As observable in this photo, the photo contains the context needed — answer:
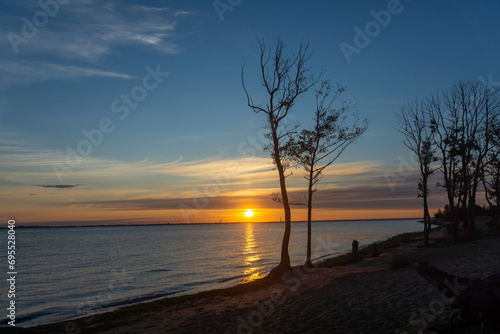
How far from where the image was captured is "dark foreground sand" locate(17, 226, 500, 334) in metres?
10.6

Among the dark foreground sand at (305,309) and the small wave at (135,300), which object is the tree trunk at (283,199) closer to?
the dark foreground sand at (305,309)

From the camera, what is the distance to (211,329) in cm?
1246

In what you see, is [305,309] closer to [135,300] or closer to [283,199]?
[283,199]

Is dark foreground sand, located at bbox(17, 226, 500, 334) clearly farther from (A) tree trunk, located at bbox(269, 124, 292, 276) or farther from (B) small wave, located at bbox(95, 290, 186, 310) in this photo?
(B) small wave, located at bbox(95, 290, 186, 310)

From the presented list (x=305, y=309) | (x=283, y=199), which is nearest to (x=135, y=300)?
(x=283, y=199)

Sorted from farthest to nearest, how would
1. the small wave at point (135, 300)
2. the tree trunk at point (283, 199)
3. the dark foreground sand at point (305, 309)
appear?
the tree trunk at point (283, 199) < the small wave at point (135, 300) < the dark foreground sand at point (305, 309)

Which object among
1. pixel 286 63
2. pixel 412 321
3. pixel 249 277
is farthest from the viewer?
pixel 249 277

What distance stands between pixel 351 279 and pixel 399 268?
3836 mm

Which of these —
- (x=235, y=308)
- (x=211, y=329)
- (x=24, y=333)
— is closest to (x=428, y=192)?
(x=235, y=308)

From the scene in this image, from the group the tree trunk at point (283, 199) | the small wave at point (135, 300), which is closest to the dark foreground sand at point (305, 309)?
the tree trunk at point (283, 199)

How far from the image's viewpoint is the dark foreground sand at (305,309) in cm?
1065

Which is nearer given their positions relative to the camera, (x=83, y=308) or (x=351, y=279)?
(x=351, y=279)

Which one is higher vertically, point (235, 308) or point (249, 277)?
point (235, 308)

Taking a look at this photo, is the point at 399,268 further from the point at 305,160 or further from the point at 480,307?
the point at 480,307
